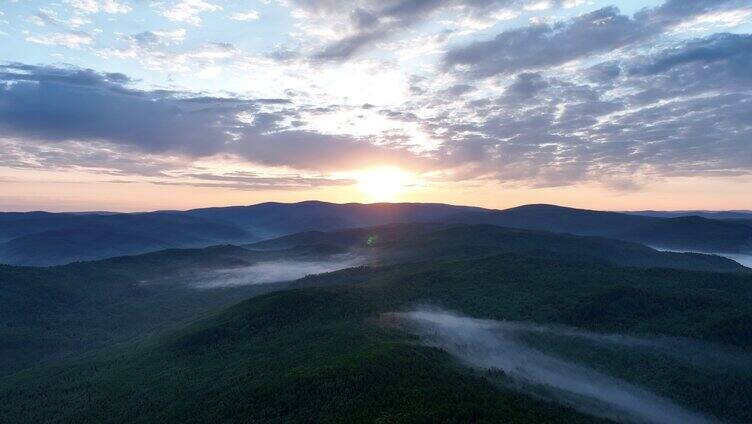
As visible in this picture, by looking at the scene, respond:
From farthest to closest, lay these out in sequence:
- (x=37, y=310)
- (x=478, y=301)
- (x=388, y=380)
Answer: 1. (x=37, y=310)
2. (x=478, y=301)
3. (x=388, y=380)

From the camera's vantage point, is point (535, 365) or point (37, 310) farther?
point (37, 310)

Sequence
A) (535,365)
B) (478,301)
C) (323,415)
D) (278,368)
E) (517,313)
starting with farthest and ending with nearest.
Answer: (478,301)
(517,313)
(535,365)
(278,368)
(323,415)

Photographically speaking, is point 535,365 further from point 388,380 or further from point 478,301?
point 478,301

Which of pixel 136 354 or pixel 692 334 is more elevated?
pixel 692 334

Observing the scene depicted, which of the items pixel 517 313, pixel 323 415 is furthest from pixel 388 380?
pixel 517 313

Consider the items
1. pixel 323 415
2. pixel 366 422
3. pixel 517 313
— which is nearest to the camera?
pixel 366 422

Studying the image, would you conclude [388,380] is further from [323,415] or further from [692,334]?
[692,334]

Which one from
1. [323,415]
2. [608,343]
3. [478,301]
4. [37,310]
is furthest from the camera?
[37,310]

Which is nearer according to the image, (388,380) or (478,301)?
(388,380)

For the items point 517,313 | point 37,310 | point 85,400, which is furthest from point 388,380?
point 37,310
